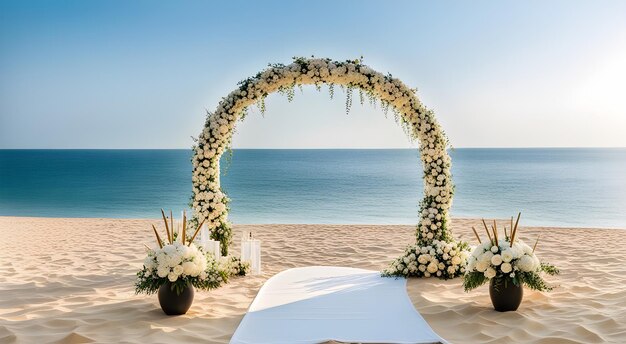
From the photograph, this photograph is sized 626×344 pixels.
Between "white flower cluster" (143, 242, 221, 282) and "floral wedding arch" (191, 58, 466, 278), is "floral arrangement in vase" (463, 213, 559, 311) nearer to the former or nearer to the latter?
"floral wedding arch" (191, 58, 466, 278)

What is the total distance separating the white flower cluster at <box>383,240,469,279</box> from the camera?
7.90m

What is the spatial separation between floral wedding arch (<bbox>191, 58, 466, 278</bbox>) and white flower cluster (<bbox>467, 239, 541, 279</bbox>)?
7.13ft

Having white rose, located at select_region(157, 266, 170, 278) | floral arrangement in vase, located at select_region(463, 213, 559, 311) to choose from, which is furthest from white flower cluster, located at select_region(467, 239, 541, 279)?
white rose, located at select_region(157, 266, 170, 278)

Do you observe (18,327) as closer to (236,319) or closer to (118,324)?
(118,324)

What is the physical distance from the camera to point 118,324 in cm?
556

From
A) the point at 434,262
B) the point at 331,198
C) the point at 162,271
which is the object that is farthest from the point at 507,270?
the point at 331,198

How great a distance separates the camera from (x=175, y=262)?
5.68m

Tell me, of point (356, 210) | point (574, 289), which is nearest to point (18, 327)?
point (574, 289)

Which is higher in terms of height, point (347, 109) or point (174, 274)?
point (347, 109)

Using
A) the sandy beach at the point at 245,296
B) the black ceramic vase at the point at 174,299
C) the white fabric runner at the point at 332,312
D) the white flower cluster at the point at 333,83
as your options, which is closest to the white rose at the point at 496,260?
the sandy beach at the point at 245,296

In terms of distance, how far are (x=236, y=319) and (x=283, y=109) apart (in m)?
49.6

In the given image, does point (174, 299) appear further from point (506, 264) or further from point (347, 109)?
point (347, 109)

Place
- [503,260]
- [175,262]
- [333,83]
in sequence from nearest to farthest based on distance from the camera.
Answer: [175,262]
[503,260]
[333,83]

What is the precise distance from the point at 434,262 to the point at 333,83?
311 centimetres
